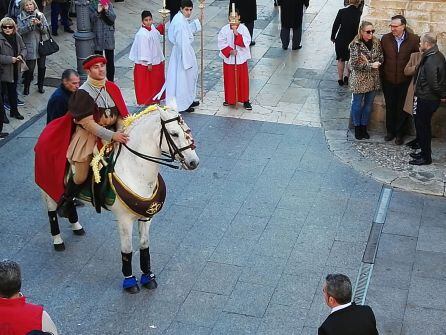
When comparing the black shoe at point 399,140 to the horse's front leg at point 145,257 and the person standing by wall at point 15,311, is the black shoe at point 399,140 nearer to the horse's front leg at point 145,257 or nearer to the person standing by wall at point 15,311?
the horse's front leg at point 145,257

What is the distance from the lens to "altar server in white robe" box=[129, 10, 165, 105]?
13.1m

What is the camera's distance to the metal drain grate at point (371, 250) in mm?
8578

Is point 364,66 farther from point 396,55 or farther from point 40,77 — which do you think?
point 40,77

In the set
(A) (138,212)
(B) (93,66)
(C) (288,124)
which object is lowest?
(C) (288,124)

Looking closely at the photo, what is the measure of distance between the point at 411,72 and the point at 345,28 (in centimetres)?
252

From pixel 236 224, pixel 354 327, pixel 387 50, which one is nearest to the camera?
pixel 354 327

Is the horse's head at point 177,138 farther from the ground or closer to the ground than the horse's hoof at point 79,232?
farther from the ground

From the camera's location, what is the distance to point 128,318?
813cm

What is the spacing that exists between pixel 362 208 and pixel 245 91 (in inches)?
141

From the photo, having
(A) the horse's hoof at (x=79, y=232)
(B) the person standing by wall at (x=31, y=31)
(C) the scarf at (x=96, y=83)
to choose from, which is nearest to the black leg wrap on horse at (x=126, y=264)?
(A) the horse's hoof at (x=79, y=232)

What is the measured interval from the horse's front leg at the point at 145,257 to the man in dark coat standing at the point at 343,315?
2878mm

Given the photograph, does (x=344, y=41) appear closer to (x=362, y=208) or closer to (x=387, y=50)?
(x=387, y=50)

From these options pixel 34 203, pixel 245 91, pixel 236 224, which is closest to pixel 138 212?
pixel 236 224

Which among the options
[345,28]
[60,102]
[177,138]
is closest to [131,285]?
[177,138]
